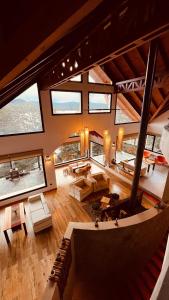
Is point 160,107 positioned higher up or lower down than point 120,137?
higher up

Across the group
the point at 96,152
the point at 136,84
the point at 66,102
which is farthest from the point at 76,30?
the point at 96,152

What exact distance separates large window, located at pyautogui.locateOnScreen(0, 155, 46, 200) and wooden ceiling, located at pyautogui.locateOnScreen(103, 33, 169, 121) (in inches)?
237

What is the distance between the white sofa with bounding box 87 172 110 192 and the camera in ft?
24.4

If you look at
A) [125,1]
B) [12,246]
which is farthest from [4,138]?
[125,1]

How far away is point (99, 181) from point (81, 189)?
4.28 ft

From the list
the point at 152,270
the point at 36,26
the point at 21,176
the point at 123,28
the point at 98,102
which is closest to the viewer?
the point at 36,26

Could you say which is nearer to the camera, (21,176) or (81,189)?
(81,189)

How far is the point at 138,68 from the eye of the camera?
257 inches

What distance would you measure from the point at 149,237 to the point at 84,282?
2.60 m

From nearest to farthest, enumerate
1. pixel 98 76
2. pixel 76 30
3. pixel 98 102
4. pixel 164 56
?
pixel 76 30, pixel 164 56, pixel 98 76, pixel 98 102

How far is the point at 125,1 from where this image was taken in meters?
1.45

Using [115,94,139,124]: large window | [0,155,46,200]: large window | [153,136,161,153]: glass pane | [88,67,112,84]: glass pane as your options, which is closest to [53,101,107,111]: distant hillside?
[88,67,112,84]: glass pane

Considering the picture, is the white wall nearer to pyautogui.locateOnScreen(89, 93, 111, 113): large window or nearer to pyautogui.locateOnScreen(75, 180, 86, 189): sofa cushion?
pyautogui.locateOnScreen(89, 93, 111, 113): large window

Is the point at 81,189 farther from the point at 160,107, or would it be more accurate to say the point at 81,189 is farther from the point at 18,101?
the point at 160,107
